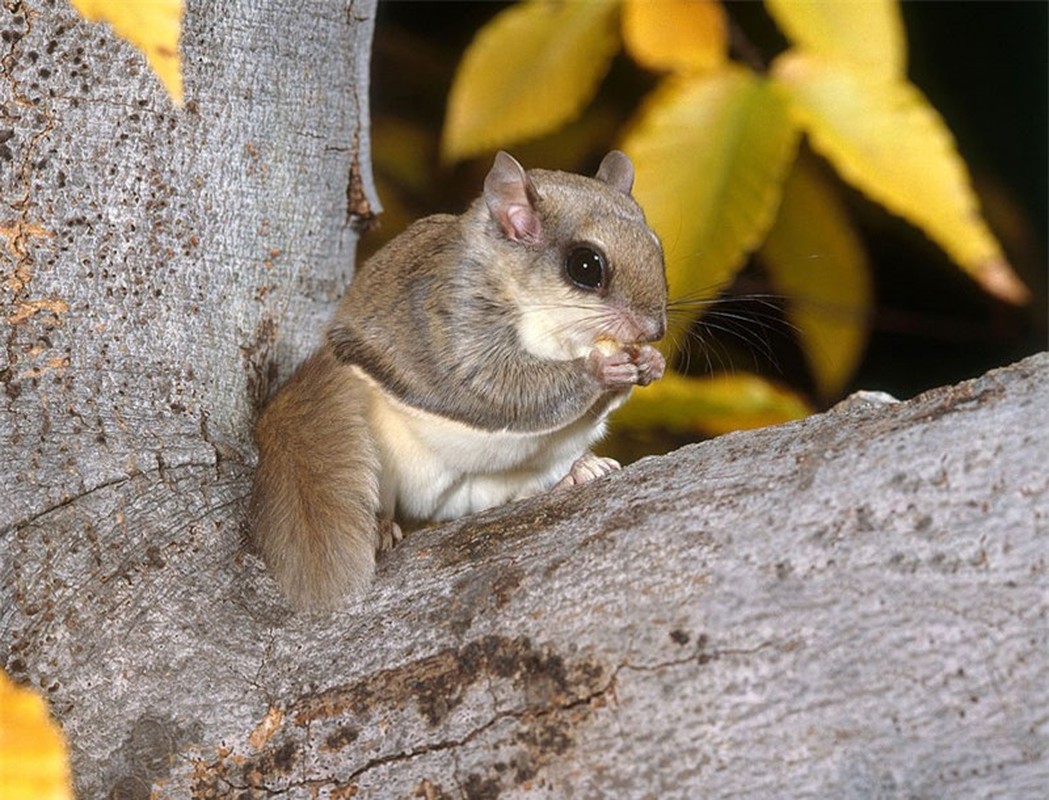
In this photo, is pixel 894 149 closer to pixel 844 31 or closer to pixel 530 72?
pixel 844 31

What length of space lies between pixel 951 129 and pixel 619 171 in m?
1.70

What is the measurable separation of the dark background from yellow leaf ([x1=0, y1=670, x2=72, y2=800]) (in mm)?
1881

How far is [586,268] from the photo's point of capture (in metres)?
1.90

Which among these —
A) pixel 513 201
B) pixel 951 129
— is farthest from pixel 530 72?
pixel 951 129

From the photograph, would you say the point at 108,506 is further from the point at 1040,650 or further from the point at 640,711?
the point at 1040,650

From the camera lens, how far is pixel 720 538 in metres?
1.32

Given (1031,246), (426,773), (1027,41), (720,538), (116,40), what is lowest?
(1031,246)

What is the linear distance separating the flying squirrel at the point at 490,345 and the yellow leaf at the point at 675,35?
0.70 ft

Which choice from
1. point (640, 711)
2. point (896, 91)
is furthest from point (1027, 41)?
point (640, 711)

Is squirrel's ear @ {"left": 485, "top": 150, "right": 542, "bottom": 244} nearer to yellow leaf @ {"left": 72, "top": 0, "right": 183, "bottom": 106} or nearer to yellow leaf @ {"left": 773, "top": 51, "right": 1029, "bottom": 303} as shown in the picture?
yellow leaf @ {"left": 773, "top": 51, "right": 1029, "bottom": 303}

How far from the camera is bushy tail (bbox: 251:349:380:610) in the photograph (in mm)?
1589

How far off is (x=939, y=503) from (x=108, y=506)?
0.92 meters

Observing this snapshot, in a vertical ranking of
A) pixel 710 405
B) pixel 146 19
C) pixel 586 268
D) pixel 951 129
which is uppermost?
pixel 146 19

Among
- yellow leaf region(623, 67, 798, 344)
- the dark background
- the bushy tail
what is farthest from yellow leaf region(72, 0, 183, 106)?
the dark background
